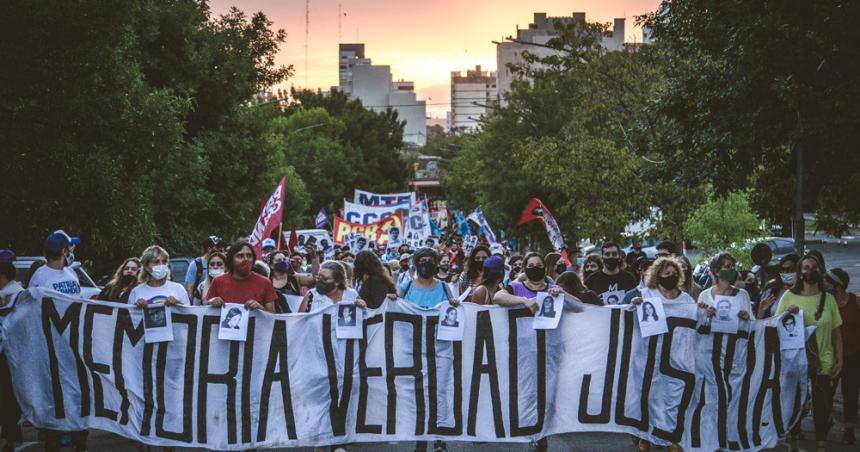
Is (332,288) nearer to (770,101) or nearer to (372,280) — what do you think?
(372,280)

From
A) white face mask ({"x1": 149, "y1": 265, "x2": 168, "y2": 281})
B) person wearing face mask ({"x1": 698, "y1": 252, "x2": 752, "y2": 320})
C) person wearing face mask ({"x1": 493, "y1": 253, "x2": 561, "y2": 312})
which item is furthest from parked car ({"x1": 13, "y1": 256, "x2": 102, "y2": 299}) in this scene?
person wearing face mask ({"x1": 698, "y1": 252, "x2": 752, "y2": 320})

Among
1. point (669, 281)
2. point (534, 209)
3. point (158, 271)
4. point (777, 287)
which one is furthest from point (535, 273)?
point (534, 209)

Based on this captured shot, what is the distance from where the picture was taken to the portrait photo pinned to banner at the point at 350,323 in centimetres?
912

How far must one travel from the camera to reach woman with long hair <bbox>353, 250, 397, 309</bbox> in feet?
32.1

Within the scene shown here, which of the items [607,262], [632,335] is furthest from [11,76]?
[632,335]

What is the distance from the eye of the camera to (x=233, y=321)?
9.09m

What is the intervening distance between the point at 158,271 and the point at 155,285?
0.21m

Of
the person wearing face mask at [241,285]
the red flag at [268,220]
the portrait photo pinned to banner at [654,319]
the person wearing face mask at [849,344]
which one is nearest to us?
the portrait photo pinned to banner at [654,319]

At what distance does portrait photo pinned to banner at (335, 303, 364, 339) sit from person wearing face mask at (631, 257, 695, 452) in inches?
86.7

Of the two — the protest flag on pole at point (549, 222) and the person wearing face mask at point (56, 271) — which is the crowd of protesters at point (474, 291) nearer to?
the person wearing face mask at point (56, 271)

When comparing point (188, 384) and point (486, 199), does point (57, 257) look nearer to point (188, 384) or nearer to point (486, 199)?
point (188, 384)

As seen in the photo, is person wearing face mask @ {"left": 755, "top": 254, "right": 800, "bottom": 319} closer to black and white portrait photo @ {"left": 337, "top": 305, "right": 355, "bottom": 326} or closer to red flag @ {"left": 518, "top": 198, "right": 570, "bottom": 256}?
black and white portrait photo @ {"left": 337, "top": 305, "right": 355, "bottom": 326}

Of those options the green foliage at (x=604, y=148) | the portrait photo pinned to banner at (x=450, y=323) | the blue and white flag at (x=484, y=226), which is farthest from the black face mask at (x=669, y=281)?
the blue and white flag at (x=484, y=226)

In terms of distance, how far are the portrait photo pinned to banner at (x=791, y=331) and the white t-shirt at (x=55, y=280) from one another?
19.7 ft
